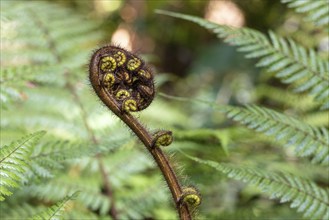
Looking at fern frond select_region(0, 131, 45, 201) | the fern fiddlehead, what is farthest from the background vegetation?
the fern fiddlehead

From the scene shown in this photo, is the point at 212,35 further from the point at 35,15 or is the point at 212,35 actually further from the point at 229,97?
the point at 35,15

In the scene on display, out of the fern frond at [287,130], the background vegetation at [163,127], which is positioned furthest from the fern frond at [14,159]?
the fern frond at [287,130]

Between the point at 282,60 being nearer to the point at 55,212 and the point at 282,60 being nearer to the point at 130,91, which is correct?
the point at 130,91

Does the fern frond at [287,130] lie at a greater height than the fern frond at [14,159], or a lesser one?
greater

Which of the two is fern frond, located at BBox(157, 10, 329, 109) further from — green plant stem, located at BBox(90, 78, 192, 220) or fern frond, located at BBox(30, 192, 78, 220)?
fern frond, located at BBox(30, 192, 78, 220)

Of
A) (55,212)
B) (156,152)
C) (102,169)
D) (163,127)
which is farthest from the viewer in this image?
(163,127)

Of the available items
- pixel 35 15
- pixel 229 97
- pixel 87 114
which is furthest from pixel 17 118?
pixel 229 97

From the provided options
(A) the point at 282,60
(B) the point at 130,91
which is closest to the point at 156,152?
(B) the point at 130,91

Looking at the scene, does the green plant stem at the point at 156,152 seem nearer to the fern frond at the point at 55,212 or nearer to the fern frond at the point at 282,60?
the fern frond at the point at 55,212
